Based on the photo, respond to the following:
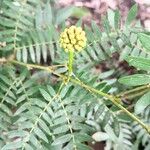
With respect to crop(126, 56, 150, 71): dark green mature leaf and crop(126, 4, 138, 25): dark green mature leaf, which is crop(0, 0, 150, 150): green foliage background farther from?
crop(126, 56, 150, 71): dark green mature leaf

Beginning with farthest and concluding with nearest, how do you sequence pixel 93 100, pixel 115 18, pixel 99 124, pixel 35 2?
1. pixel 99 124
2. pixel 35 2
3. pixel 115 18
4. pixel 93 100

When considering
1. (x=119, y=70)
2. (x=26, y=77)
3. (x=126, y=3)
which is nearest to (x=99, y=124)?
(x=119, y=70)

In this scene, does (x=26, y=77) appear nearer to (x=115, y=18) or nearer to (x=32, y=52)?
(x=32, y=52)

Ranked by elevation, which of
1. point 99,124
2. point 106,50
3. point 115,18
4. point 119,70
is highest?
point 115,18

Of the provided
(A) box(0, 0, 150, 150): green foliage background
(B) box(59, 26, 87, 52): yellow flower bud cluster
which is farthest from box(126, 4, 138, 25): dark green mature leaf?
(B) box(59, 26, 87, 52): yellow flower bud cluster

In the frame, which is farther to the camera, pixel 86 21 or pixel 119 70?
pixel 86 21

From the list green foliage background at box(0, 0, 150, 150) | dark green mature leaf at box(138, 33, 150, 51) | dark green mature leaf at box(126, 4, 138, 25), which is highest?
dark green mature leaf at box(126, 4, 138, 25)

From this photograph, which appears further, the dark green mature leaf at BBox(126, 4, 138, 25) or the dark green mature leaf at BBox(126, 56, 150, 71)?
the dark green mature leaf at BBox(126, 4, 138, 25)

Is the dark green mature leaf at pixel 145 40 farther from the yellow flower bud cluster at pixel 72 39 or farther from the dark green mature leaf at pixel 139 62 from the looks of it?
the yellow flower bud cluster at pixel 72 39

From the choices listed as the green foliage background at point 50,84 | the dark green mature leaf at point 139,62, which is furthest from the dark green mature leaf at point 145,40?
the green foliage background at point 50,84
